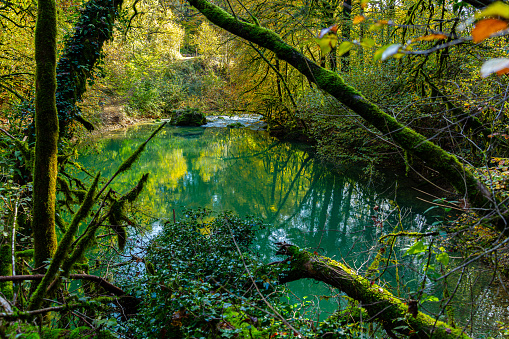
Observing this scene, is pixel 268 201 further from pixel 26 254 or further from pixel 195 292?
pixel 26 254

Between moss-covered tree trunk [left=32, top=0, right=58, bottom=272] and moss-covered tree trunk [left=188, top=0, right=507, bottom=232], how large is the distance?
Result: 143 centimetres

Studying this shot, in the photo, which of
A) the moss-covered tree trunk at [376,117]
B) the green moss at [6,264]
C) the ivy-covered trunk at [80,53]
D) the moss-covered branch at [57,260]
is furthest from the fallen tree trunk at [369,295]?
the ivy-covered trunk at [80,53]

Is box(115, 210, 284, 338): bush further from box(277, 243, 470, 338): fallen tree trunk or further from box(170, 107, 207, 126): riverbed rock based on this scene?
box(170, 107, 207, 126): riverbed rock

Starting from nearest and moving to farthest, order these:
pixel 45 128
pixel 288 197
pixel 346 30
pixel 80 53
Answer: pixel 45 128
pixel 80 53
pixel 346 30
pixel 288 197

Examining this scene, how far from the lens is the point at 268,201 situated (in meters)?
9.70

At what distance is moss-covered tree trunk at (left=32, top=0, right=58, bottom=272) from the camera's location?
181cm

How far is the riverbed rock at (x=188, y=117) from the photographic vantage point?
25562 millimetres

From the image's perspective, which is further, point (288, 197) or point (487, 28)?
point (288, 197)

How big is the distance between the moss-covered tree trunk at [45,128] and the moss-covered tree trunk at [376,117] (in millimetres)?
1431

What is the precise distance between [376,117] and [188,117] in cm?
2465

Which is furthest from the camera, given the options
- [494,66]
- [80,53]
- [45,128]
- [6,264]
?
[80,53]

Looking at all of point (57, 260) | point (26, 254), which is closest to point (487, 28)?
point (57, 260)

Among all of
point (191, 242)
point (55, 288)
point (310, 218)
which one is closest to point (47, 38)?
point (55, 288)

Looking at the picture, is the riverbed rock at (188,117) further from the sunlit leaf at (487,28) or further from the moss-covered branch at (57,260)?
the sunlit leaf at (487,28)
